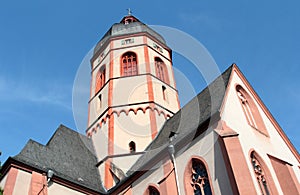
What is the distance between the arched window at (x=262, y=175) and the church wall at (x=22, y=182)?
30.7ft

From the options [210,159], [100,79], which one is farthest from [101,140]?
[210,159]

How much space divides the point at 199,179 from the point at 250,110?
4.72 metres

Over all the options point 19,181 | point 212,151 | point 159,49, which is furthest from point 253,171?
point 159,49

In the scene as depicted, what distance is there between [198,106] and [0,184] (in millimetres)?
9809

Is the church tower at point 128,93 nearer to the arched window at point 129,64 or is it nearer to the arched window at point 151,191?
the arched window at point 129,64

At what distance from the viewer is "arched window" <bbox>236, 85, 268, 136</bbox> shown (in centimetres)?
1480

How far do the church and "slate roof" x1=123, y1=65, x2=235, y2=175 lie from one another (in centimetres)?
7

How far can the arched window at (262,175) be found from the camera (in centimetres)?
1195

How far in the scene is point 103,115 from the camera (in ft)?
70.6

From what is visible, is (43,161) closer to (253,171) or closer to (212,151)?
(212,151)

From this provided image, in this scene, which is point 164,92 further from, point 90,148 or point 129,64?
point 90,148

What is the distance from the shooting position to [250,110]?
50.9 ft

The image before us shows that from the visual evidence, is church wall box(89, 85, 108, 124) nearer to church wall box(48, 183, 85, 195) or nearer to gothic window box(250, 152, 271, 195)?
church wall box(48, 183, 85, 195)

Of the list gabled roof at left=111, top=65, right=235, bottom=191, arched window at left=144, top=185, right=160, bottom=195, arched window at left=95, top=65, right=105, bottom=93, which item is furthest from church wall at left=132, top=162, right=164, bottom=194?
arched window at left=95, top=65, right=105, bottom=93
